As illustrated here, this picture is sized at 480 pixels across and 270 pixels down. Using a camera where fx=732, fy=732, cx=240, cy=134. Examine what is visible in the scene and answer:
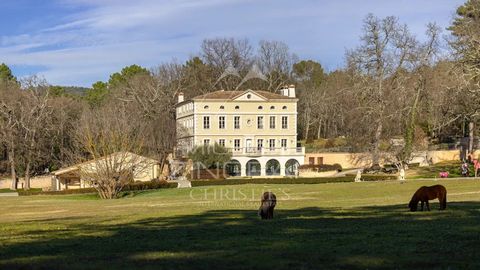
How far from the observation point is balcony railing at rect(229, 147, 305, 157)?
8638 centimetres

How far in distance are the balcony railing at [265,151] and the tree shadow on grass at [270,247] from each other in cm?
6731

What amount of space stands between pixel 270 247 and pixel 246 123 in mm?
77179

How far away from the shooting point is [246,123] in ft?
296

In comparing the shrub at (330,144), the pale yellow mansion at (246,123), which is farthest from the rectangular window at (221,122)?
the shrub at (330,144)

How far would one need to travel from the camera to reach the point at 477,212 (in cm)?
2080

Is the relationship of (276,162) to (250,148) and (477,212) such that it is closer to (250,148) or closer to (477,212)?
(250,148)

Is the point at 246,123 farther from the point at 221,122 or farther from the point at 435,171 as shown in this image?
the point at 435,171

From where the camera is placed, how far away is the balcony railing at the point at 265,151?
86375 mm

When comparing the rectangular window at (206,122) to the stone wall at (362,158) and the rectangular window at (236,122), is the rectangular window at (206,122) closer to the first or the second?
the rectangular window at (236,122)

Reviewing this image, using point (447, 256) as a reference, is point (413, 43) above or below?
above

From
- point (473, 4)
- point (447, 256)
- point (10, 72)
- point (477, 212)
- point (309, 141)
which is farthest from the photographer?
point (10, 72)

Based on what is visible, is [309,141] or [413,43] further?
[309,141]

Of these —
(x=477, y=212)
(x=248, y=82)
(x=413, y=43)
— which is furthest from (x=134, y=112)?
(x=477, y=212)

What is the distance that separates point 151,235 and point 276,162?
235 feet
